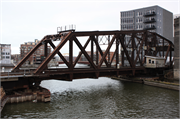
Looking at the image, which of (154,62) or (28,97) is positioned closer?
(28,97)

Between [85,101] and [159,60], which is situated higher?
[159,60]

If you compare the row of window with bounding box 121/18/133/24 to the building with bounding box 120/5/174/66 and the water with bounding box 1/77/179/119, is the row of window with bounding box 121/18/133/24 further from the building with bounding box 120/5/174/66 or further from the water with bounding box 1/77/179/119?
the water with bounding box 1/77/179/119

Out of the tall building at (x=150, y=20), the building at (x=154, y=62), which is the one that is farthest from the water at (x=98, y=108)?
the tall building at (x=150, y=20)

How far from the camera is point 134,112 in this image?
22.2 meters

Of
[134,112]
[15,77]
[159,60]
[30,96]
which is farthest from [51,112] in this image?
[159,60]

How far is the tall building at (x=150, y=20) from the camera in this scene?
87062mm

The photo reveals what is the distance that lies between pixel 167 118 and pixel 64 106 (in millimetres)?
13656

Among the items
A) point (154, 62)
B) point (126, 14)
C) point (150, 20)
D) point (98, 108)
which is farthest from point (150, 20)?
point (98, 108)

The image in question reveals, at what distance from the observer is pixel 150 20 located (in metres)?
88.0

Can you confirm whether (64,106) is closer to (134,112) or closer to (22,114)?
(22,114)

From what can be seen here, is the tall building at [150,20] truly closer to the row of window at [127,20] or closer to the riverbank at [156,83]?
the row of window at [127,20]

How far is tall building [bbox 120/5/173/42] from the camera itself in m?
87.1

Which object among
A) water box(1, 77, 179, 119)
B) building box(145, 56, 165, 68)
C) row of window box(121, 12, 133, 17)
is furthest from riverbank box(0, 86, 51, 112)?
row of window box(121, 12, 133, 17)

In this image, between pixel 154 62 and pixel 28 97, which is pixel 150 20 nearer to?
pixel 154 62
